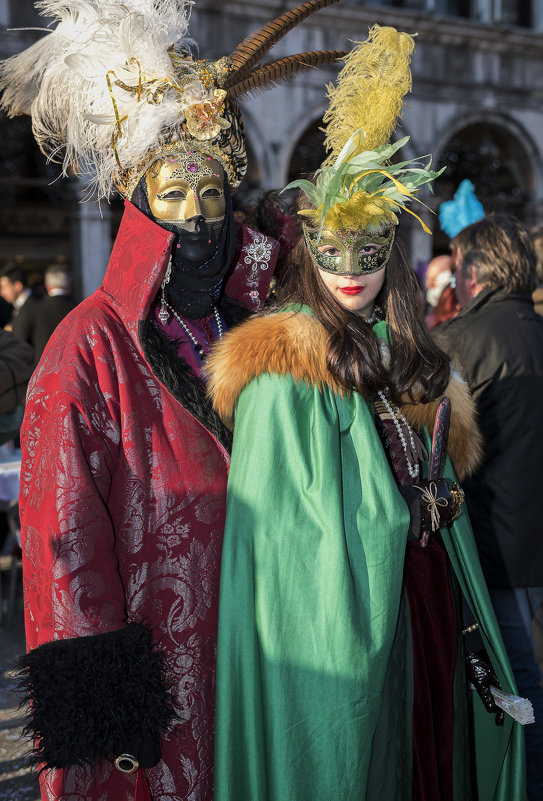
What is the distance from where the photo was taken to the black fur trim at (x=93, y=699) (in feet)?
5.16

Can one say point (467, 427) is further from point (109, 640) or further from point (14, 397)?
point (14, 397)

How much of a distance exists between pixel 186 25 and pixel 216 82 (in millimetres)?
195

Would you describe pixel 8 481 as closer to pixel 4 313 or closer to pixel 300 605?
pixel 4 313

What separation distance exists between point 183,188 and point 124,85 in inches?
11.3

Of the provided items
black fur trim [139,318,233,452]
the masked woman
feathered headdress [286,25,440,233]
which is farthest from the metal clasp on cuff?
feathered headdress [286,25,440,233]

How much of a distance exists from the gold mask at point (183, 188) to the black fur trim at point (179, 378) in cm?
29

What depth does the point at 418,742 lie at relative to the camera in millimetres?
1941

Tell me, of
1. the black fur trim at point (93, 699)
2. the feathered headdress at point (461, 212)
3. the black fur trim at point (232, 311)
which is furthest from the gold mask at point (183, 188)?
the feathered headdress at point (461, 212)

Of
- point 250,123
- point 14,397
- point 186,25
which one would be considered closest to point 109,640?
point 186,25

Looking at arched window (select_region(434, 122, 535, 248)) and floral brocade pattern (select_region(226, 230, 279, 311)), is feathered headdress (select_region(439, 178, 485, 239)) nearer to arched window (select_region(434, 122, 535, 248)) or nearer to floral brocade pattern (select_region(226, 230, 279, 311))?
floral brocade pattern (select_region(226, 230, 279, 311))

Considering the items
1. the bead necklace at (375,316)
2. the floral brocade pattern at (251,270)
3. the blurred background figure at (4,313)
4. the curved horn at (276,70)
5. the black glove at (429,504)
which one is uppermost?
the blurred background figure at (4,313)

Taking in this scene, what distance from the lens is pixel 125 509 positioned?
1.76 metres

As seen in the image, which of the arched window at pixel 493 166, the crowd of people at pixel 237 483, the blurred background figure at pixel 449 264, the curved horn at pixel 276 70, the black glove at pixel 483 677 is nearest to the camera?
the crowd of people at pixel 237 483

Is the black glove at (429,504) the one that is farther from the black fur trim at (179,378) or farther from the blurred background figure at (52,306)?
the blurred background figure at (52,306)
